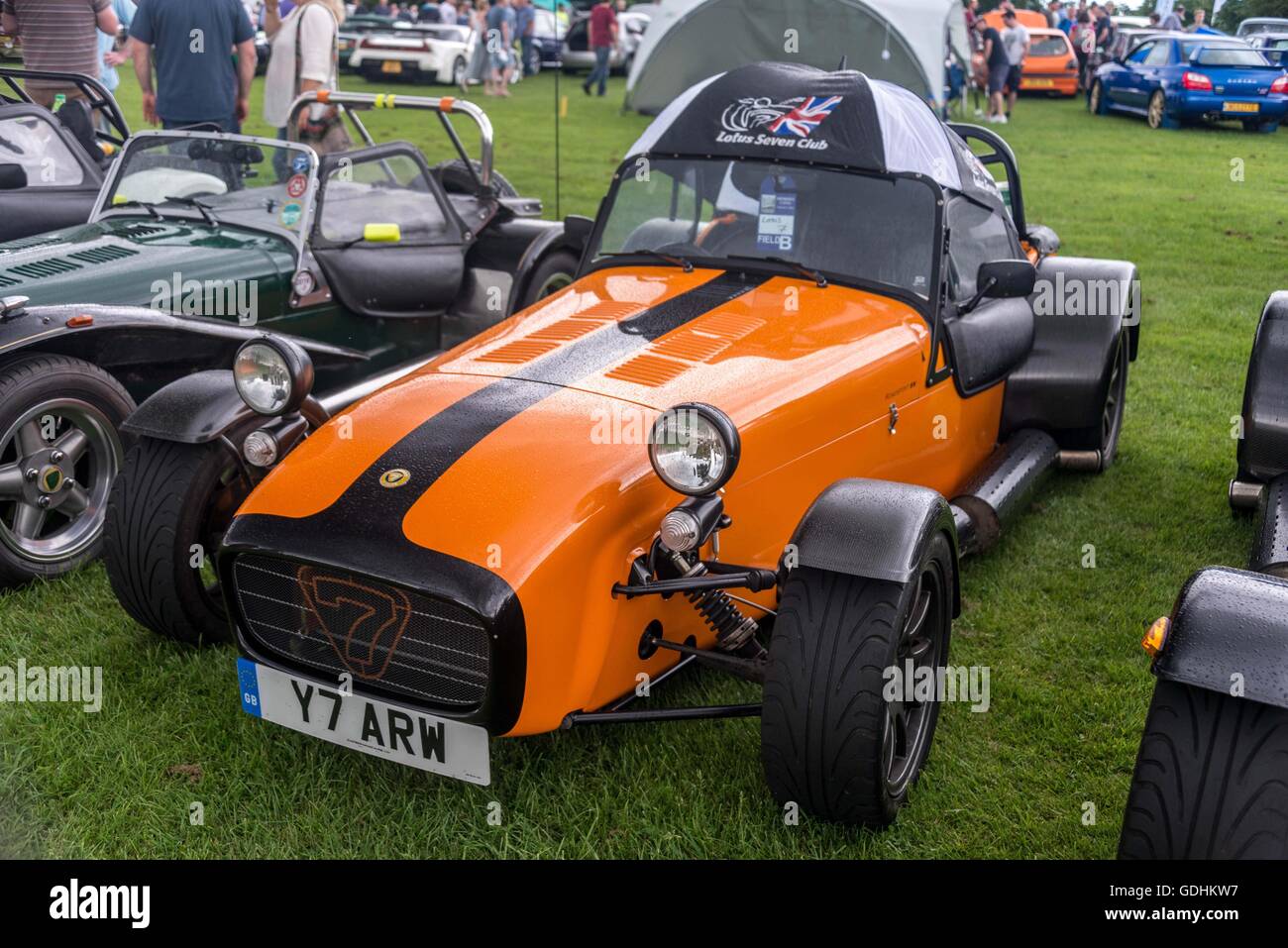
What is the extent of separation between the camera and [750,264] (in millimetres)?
4789

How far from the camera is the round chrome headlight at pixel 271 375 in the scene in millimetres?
4004

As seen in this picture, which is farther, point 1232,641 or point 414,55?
point 414,55

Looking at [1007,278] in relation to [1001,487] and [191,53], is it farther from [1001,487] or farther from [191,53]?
[191,53]

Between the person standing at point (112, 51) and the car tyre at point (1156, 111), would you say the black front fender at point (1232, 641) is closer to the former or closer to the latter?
the person standing at point (112, 51)

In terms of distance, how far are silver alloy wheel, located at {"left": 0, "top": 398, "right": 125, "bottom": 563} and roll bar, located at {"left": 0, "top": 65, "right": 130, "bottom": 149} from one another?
3.22 m

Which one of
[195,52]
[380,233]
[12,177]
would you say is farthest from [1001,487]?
[195,52]

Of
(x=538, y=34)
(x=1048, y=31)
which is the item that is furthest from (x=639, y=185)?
(x=538, y=34)

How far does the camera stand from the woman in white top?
321 inches

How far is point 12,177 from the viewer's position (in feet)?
22.1

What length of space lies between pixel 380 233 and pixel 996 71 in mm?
17183

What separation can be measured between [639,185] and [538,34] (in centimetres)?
2626

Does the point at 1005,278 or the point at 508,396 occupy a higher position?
the point at 1005,278

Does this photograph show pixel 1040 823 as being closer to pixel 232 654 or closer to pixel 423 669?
pixel 423 669

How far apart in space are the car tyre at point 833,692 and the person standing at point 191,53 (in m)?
6.39
